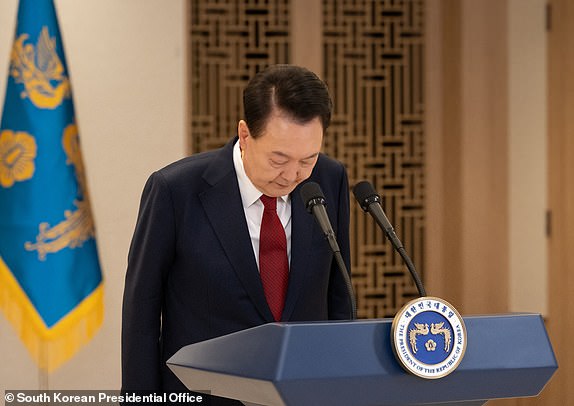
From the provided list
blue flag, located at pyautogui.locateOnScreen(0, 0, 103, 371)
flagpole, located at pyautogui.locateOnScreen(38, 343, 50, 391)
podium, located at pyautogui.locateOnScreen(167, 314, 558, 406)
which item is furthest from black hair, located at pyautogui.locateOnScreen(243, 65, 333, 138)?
flagpole, located at pyautogui.locateOnScreen(38, 343, 50, 391)

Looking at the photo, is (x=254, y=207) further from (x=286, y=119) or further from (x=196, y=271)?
(x=286, y=119)

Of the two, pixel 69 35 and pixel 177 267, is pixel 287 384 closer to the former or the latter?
pixel 177 267

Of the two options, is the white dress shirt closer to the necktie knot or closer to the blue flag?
the necktie knot

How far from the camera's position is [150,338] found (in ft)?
7.38

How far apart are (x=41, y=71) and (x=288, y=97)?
7.85 feet

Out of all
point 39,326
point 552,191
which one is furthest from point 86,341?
point 552,191

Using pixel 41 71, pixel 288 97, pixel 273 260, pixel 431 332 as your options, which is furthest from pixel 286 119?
pixel 41 71

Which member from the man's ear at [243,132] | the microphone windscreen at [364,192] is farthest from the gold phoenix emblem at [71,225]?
the microphone windscreen at [364,192]

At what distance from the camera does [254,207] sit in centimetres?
229

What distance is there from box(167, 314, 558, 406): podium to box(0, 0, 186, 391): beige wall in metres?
2.70

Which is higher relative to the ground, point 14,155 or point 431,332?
point 14,155

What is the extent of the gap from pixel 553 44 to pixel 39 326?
9.62 feet

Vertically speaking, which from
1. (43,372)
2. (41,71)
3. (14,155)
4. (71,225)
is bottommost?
(43,372)

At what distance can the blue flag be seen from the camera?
4.05 meters
